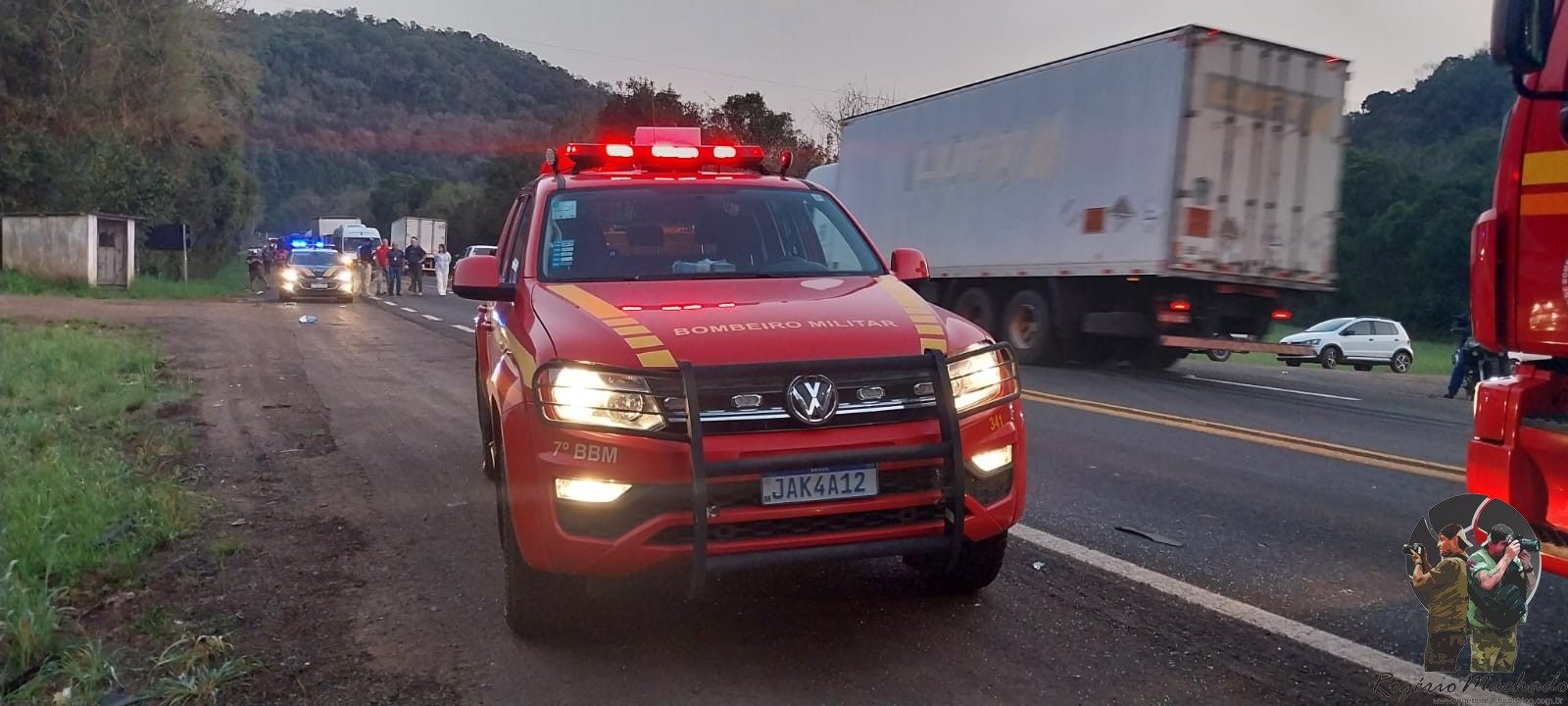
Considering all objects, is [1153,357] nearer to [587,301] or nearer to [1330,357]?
[587,301]

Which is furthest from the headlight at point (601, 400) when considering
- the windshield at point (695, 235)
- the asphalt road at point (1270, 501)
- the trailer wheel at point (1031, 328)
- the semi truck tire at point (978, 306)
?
the semi truck tire at point (978, 306)

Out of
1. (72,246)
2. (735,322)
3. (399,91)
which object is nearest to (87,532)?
(735,322)

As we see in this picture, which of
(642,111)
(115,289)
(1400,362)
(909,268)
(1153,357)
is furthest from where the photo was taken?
(642,111)

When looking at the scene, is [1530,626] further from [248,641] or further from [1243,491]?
[248,641]

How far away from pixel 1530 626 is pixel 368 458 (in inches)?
255

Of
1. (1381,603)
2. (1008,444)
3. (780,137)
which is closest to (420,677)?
(1008,444)

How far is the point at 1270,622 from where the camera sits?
4383mm

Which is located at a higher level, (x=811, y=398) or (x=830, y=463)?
(x=811, y=398)

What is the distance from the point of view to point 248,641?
417 cm

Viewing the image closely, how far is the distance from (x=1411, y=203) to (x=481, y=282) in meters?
59.7

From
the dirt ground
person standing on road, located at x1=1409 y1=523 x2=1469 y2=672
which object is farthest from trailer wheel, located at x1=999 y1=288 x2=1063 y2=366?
person standing on road, located at x1=1409 y1=523 x2=1469 y2=672

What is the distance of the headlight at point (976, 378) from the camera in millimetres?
4051

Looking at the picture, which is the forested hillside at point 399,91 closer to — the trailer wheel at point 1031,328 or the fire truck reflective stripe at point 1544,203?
the trailer wheel at point 1031,328

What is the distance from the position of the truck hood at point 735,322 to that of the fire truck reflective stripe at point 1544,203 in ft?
5.70
